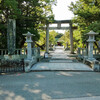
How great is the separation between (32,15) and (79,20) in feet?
19.0

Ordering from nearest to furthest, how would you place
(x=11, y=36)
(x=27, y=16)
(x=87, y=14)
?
(x=11, y=36), (x=87, y=14), (x=27, y=16)

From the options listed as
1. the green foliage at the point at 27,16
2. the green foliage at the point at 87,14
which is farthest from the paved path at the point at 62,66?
the green foliage at the point at 27,16

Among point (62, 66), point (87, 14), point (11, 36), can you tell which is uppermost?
point (87, 14)

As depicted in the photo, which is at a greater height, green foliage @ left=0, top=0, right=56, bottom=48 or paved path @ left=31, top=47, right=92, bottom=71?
green foliage @ left=0, top=0, right=56, bottom=48

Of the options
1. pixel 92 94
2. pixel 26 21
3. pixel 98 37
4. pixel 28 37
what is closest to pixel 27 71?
pixel 28 37

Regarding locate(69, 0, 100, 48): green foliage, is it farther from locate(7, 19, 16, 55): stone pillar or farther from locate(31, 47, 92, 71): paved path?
locate(7, 19, 16, 55): stone pillar

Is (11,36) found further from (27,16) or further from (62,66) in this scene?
(62,66)

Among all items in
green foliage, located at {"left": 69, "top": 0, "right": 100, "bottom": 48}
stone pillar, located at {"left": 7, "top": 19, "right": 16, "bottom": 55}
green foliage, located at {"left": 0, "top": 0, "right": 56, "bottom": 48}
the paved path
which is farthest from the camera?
green foliage, located at {"left": 0, "top": 0, "right": 56, "bottom": 48}

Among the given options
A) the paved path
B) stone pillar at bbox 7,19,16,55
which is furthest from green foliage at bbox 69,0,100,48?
stone pillar at bbox 7,19,16,55

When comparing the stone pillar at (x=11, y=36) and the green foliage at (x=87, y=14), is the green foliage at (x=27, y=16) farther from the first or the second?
the green foliage at (x=87, y=14)

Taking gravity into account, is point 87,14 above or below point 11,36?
above

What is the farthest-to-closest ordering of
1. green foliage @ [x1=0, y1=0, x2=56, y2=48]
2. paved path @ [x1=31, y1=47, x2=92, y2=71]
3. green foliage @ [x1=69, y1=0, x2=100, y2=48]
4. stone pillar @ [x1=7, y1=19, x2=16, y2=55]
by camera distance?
green foliage @ [x1=0, y1=0, x2=56, y2=48] < green foliage @ [x1=69, y1=0, x2=100, y2=48] < stone pillar @ [x1=7, y1=19, x2=16, y2=55] < paved path @ [x1=31, y1=47, x2=92, y2=71]

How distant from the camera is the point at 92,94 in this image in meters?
3.83

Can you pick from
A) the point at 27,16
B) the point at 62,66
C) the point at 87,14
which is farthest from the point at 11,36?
the point at 87,14
